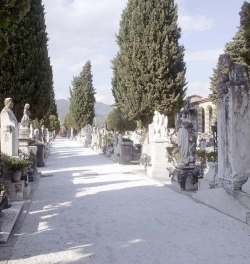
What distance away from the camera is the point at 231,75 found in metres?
7.59

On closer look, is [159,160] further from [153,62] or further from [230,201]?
[153,62]

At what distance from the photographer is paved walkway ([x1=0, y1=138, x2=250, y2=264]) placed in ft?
15.1

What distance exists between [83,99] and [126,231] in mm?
46041

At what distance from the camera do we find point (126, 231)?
5.80 meters

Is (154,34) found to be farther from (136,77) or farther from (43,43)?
(43,43)

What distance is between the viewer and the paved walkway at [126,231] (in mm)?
4590

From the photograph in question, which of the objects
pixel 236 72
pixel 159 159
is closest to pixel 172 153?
pixel 159 159

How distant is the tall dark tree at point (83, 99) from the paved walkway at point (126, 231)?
41.8 meters

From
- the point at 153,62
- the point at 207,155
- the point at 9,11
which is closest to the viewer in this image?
the point at 9,11

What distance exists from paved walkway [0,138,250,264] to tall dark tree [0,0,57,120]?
413 inches

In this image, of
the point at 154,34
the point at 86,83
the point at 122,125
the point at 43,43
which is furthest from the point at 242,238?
the point at 86,83

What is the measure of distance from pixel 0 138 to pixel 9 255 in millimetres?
6022

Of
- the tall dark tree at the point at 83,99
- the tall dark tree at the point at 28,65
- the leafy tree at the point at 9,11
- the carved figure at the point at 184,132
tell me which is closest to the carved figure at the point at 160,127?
the carved figure at the point at 184,132

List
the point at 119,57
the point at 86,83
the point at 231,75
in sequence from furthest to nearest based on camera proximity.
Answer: the point at 86,83 → the point at 119,57 → the point at 231,75
